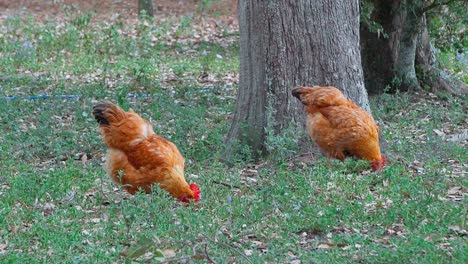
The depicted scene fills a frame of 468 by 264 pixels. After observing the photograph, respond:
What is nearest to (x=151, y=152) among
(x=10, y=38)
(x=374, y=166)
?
(x=374, y=166)

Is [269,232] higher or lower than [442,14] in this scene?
lower

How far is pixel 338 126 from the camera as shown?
307 inches

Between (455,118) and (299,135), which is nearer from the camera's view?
(299,135)

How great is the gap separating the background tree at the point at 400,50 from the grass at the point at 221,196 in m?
0.38

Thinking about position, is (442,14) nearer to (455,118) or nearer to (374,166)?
(455,118)

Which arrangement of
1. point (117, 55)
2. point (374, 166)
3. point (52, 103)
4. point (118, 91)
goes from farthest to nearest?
point (117, 55)
point (118, 91)
point (52, 103)
point (374, 166)

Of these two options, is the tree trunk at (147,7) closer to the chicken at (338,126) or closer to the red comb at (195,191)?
the chicken at (338,126)

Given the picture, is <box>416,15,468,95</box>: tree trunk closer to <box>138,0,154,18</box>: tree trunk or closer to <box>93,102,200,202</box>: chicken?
<box>93,102,200,202</box>: chicken

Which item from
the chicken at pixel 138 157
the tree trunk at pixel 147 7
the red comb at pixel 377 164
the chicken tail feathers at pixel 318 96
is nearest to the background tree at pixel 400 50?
the chicken tail feathers at pixel 318 96

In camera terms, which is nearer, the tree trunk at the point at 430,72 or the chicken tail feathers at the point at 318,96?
the chicken tail feathers at the point at 318,96

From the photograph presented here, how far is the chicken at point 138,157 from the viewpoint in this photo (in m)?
6.96

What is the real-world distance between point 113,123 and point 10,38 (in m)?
10.7

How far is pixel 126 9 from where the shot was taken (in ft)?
73.2

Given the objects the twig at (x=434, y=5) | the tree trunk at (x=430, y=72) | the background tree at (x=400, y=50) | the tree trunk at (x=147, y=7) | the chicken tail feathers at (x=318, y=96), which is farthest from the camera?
the tree trunk at (x=147, y=7)
